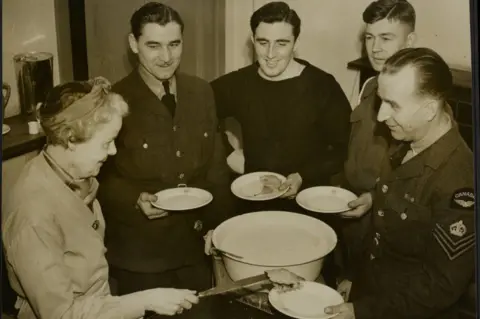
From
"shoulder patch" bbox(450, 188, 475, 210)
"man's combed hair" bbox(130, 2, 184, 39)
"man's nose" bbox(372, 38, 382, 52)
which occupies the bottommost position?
"shoulder patch" bbox(450, 188, 475, 210)

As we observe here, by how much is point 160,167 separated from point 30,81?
0.22 meters

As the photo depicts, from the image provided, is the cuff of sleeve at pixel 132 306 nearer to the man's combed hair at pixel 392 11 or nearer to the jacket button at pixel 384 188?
the jacket button at pixel 384 188

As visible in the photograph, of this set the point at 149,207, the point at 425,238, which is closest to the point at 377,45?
the point at 425,238

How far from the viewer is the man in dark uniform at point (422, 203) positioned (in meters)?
0.82

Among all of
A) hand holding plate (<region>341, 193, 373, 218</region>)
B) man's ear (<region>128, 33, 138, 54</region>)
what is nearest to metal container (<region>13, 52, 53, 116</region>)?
man's ear (<region>128, 33, 138, 54</region>)

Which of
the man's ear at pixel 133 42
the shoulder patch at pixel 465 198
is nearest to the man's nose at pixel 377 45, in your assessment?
the shoulder patch at pixel 465 198

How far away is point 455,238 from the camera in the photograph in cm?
81

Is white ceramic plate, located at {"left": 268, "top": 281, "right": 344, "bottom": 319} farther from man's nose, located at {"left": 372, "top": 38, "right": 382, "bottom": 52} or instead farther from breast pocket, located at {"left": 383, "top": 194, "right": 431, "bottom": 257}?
man's nose, located at {"left": 372, "top": 38, "right": 382, "bottom": 52}

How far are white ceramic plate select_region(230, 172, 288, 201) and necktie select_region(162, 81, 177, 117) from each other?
0.14 meters

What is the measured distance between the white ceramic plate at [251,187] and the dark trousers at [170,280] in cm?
11

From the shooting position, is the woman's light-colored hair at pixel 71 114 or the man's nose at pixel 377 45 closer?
the woman's light-colored hair at pixel 71 114

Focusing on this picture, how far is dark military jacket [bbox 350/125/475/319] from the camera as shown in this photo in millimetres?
814

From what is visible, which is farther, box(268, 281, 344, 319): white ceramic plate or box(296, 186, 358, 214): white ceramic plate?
box(296, 186, 358, 214): white ceramic plate

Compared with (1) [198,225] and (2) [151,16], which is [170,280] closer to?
(1) [198,225]
